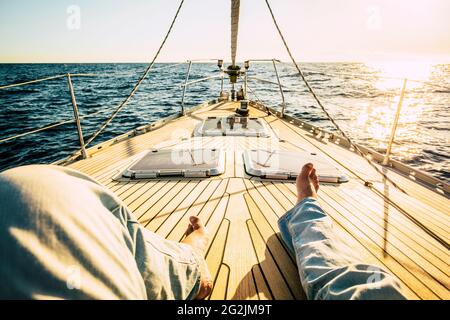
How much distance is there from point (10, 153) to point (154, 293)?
799 cm

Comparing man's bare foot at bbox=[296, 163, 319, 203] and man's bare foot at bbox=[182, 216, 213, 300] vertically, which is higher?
man's bare foot at bbox=[296, 163, 319, 203]

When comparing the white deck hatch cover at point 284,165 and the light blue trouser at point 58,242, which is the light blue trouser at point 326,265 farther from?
the white deck hatch cover at point 284,165

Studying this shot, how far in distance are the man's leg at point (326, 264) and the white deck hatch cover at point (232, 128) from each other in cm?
215

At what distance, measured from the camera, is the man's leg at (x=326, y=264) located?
2.62ft

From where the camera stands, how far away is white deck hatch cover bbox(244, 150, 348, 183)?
225cm

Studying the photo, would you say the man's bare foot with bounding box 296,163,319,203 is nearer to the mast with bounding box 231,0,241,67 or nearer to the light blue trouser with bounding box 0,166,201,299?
the light blue trouser with bounding box 0,166,201,299

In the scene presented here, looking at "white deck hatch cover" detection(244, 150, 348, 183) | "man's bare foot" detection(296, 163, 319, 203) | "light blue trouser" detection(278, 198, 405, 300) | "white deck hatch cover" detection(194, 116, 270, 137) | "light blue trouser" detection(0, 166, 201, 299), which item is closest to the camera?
"light blue trouser" detection(0, 166, 201, 299)

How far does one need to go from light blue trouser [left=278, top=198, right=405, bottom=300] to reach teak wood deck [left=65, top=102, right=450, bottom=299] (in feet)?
0.66

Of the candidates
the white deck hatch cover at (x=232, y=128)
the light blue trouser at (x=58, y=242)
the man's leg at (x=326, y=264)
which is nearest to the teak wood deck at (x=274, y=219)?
the man's leg at (x=326, y=264)

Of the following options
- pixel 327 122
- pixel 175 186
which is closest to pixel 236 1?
pixel 175 186

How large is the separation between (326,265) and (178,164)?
1654 mm

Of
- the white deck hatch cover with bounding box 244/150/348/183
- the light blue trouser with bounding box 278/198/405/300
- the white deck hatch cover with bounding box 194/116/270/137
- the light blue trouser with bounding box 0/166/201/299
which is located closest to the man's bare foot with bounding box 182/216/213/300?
the light blue trouser with bounding box 278/198/405/300
